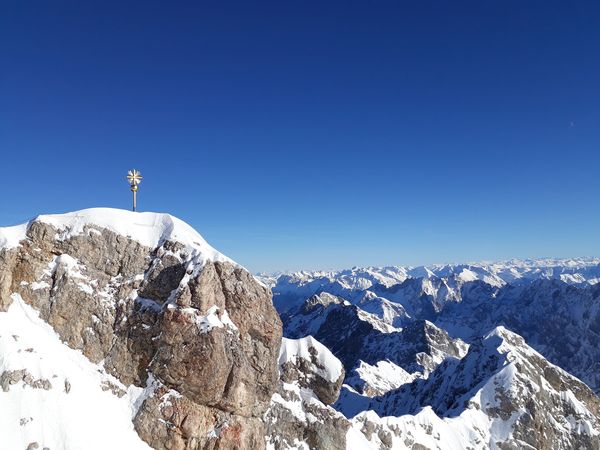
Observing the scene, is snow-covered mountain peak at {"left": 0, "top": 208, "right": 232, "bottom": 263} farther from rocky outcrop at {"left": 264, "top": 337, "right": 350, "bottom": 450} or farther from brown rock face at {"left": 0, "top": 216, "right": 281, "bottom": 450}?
rocky outcrop at {"left": 264, "top": 337, "right": 350, "bottom": 450}

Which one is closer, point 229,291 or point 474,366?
point 229,291

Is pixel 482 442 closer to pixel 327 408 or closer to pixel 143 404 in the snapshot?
pixel 327 408

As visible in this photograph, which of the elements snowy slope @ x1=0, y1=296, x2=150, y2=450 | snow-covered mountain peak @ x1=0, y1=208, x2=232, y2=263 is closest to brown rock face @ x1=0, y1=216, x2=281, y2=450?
snow-covered mountain peak @ x1=0, y1=208, x2=232, y2=263

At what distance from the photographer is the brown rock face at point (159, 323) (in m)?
43.0

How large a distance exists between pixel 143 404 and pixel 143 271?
→ 1382cm

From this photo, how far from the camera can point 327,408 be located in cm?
6316

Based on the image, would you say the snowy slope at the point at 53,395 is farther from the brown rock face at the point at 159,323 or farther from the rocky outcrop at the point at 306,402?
the rocky outcrop at the point at 306,402

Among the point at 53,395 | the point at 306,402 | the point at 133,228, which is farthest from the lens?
the point at 306,402

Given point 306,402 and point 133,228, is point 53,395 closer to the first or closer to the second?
point 133,228

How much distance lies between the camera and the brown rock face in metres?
43.0

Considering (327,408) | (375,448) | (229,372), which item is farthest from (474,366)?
(229,372)

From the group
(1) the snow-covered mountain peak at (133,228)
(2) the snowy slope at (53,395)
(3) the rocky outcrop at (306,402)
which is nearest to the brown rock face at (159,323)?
(1) the snow-covered mountain peak at (133,228)

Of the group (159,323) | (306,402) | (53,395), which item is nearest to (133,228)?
(159,323)

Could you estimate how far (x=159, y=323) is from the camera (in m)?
44.5
